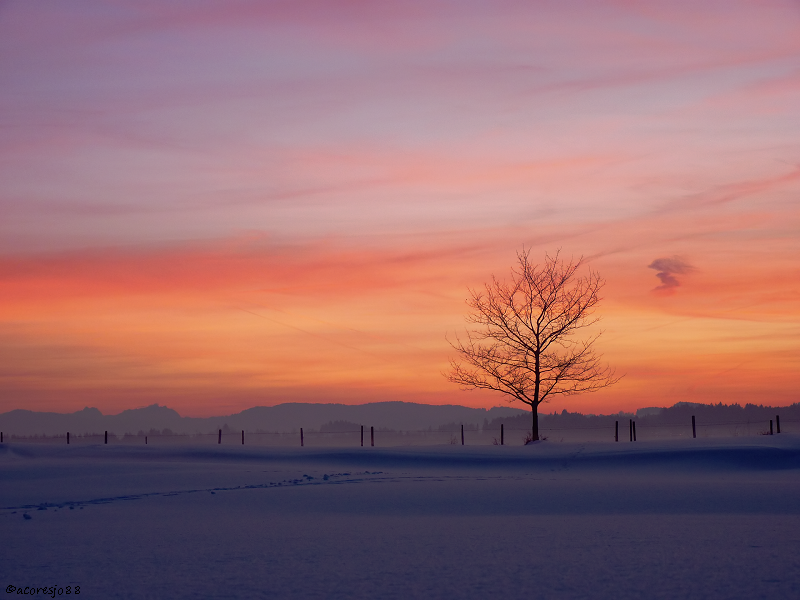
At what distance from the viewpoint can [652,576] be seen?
7.43 metres

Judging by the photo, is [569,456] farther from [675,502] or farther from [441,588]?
[441,588]

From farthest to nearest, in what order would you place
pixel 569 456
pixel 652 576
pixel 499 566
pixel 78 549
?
pixel 569 456, pixel 78 549, pixel 499 566, pixel 652 576

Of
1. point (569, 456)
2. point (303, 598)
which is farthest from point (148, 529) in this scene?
point (569, 456)

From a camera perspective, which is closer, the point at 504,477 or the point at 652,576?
the point at 652,576

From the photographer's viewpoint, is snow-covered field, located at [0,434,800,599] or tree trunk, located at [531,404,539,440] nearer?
snow-covered field, located at [0,434,800,599]

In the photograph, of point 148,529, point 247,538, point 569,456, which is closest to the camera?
point 247,538

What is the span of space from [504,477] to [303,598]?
557 inches

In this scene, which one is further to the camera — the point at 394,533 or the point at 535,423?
the point at 535,423

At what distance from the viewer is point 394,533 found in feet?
35.1

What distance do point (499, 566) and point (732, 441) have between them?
21.6 metres

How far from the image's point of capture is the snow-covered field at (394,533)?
7262 millimetres

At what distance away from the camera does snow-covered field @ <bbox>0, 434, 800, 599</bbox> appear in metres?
7.26

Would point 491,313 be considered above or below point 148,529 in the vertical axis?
above

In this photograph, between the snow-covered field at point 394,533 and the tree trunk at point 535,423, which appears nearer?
the snow-covered field at point 394,533
